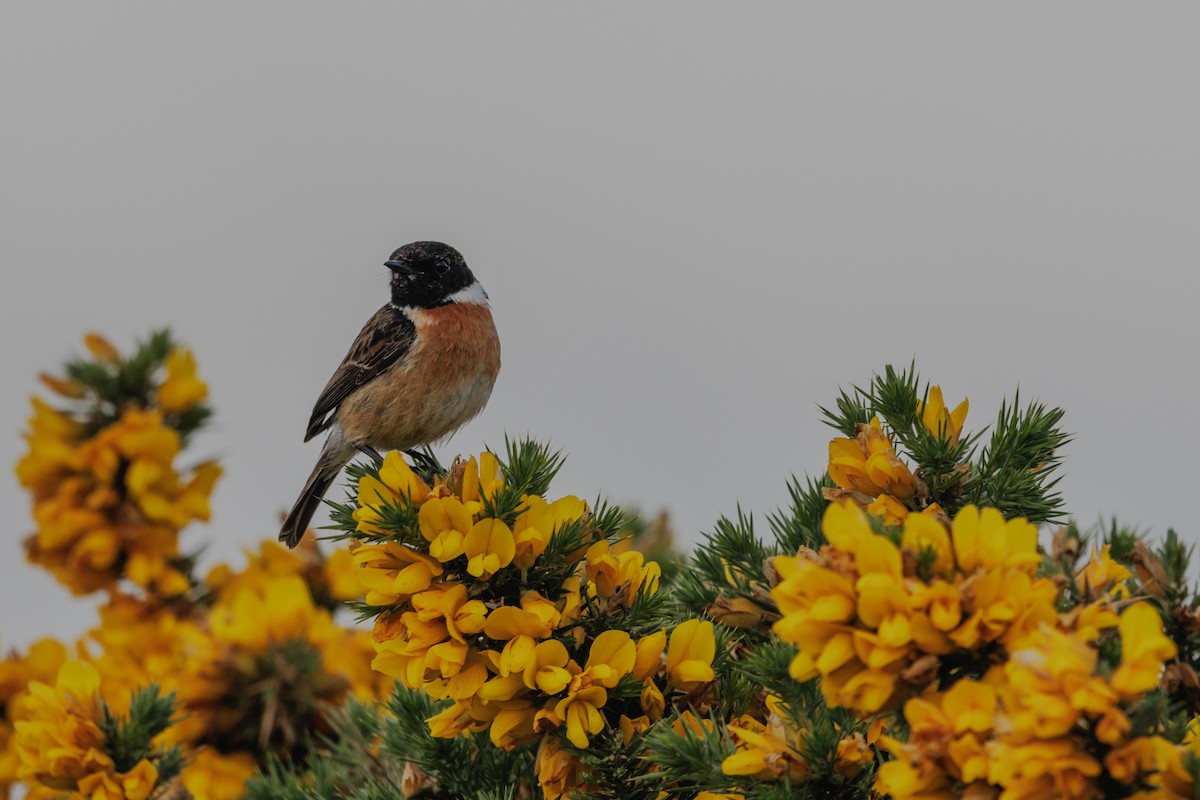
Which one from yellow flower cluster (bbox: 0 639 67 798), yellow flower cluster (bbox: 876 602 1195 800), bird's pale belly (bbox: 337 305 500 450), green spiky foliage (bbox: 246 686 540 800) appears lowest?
yellow flower cluster (bbox: 876 602 1195 800)

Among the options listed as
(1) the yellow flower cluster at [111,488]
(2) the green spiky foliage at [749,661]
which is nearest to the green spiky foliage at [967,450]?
(2) the green spiky foliage at [749,661]

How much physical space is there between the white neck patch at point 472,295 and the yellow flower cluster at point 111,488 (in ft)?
9.40

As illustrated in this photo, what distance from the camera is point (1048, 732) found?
1647 millimetres

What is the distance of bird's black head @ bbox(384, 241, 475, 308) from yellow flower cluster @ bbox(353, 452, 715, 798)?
4.22 m

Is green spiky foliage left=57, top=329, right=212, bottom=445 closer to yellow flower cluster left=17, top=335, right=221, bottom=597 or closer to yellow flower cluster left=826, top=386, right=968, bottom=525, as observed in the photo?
yellow flower cluster left=17, top=335, right=221, bottom=597

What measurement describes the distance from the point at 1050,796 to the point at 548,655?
1042 mm

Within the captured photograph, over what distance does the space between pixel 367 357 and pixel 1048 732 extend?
5.44 meters

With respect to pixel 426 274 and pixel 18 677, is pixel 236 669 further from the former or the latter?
pixel 426 274

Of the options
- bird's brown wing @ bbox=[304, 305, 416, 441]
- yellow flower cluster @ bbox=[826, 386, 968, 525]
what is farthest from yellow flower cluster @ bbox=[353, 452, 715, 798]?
bird's brown wing @ bbox=[304, 305, 416, 441]

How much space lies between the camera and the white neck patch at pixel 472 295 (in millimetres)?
6879

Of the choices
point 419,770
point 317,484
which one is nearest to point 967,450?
point 419,770

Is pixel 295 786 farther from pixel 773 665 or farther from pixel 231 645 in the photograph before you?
pixel 773 665

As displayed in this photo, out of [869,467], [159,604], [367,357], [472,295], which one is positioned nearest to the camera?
[869,467]

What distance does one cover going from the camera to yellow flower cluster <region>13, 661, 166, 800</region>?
3.11 metres
